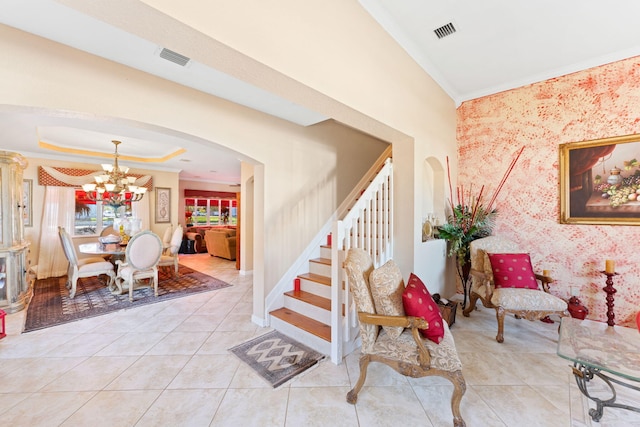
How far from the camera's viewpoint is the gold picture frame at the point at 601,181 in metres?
2.87

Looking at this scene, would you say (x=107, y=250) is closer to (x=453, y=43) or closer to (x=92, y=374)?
(x=92, y=374)

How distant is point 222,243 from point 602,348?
7446mm

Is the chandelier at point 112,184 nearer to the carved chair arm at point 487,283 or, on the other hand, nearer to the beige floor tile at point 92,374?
the beige floor tile at point 92,374

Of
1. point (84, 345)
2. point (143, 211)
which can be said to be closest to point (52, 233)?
point (143, 211)

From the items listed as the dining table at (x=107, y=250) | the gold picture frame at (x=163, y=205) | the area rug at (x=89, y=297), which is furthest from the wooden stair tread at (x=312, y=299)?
the gold picture frame at (x=163, y=205)

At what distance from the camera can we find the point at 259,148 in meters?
3.09

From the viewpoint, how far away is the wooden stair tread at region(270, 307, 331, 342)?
2584mm

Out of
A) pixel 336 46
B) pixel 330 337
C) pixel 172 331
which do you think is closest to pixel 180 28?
pixel 336 46

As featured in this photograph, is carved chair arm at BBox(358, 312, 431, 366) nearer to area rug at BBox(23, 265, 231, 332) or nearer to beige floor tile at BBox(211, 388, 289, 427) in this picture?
beige floor tile at BBox(211, 388, 289, 427)

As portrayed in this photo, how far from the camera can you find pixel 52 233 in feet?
18.3

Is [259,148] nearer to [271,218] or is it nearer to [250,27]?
[271,218]

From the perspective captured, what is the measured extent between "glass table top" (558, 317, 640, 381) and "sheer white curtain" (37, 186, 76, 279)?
26.9ft

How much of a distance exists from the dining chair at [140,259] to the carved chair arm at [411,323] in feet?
12.7

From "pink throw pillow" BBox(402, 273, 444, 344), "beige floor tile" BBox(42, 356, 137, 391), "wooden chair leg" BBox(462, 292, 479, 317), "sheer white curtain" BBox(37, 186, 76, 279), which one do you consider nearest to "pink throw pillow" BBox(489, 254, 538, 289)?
"wooden chair leg" BBox(462, 292, 479, 317)
